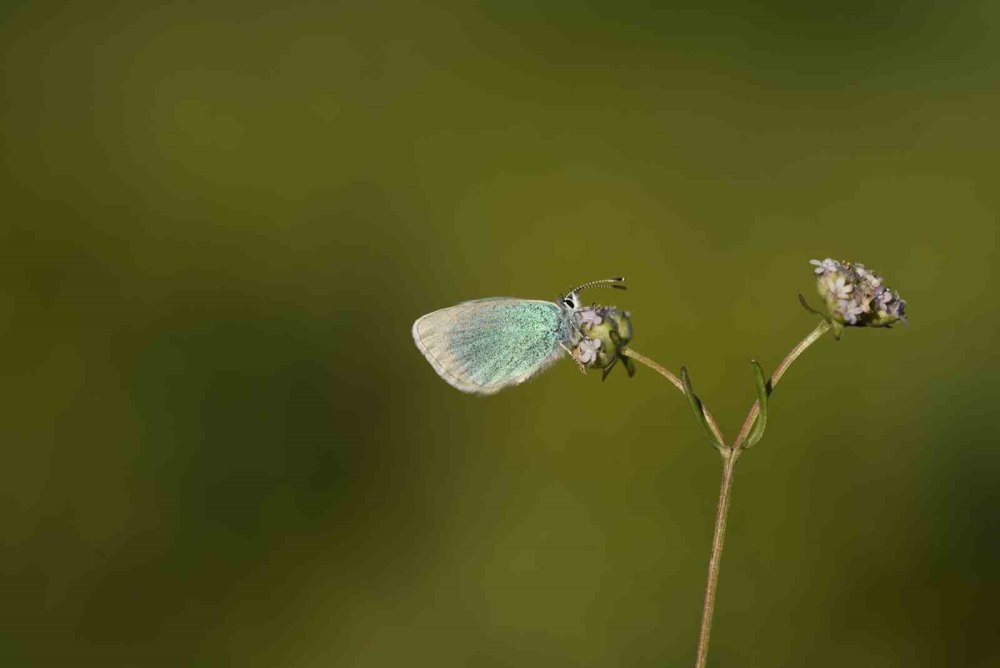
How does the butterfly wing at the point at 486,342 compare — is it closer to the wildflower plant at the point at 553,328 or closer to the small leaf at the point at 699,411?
the wildflower plant at the point at 553,328

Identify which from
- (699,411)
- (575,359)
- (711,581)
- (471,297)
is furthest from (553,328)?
(471,297)

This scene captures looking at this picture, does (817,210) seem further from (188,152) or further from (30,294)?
(30,294)

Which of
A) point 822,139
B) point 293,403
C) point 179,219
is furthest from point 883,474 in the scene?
point 179,219

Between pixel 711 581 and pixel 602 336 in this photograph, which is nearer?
pixel 711 581

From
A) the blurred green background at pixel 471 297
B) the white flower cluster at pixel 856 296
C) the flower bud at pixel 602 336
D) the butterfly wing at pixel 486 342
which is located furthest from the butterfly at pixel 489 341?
the blurred green background at pixel 471 297

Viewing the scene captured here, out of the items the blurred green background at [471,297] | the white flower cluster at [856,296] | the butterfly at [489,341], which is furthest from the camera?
the blurred green background at [471,297]

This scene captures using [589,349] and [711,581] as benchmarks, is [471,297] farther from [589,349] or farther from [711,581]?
[711,581]

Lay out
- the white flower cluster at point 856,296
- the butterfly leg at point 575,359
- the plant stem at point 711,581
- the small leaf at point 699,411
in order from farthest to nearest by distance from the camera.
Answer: the butterfly leg at point 575,359
the white flower cluster at point 856,296
the small leaf at point 699,411
the plant stem at point 711,581
